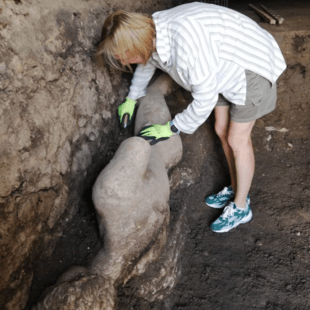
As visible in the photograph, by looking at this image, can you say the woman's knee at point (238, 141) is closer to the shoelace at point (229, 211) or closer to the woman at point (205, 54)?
the woman at point (205, 54)

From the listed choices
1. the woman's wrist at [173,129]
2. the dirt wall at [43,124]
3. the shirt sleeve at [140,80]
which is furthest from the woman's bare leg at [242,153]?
the dirt wall at [43,124]

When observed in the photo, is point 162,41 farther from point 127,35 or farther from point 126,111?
Answer: point 126,111

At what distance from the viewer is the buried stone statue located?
123 centimetres

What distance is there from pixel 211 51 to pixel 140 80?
0.64 metres

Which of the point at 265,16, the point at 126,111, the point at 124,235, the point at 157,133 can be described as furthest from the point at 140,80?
the point at 265,16

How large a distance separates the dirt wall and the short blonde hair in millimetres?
285

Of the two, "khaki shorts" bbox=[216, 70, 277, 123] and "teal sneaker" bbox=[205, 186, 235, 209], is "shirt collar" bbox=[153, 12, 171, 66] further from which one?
"teal sneaker" bbox=[205, 186, 235, 209]

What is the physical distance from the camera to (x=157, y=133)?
170 centimetres

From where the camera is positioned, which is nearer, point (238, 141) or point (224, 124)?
point (238, 141)

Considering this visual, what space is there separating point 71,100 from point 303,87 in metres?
1.83

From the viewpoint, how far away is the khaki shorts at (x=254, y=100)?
1459mm

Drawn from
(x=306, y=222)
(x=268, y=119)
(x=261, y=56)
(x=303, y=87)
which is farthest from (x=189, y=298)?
(x=303, y=87)

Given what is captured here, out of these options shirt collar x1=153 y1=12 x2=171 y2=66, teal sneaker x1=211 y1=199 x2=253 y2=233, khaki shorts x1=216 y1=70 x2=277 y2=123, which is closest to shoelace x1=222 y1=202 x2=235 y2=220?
teal sneaker x1=211 y1=199 x2=253 y2=233

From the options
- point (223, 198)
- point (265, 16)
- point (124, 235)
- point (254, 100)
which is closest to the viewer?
point (124, 235)
